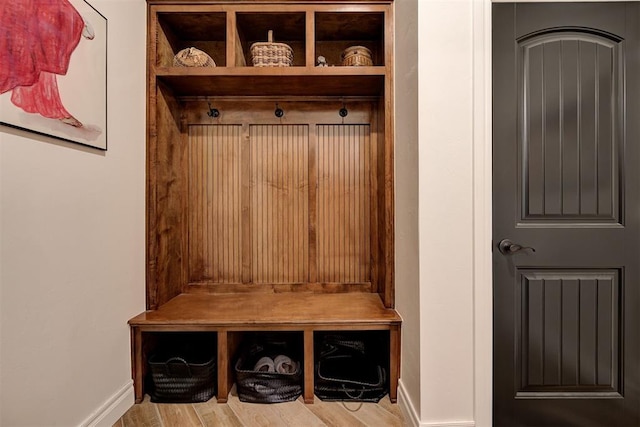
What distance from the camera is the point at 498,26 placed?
1.53m

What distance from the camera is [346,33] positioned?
2234 millimetres

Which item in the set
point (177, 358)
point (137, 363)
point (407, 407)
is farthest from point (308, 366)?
point (137, 363)

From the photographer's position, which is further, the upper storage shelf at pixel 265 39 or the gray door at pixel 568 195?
the upper storage shelf at pixel 265 39

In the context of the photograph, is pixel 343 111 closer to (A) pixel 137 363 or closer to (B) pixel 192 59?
(B) pixel 192 59

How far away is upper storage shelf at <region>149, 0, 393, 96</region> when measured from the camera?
1945 mm

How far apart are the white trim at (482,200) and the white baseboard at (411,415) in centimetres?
9

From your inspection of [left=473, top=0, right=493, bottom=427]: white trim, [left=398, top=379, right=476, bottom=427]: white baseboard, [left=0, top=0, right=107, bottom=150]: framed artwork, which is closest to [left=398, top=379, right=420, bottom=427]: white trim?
[left=398, top=379, right=476, bottom=427]: white baseboard

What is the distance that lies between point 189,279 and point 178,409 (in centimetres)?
83

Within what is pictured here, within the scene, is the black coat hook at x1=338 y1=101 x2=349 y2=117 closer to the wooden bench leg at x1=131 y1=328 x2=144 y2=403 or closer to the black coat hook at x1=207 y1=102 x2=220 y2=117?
the black coat hook at x1=207 y1=102 x2=220 y2=117

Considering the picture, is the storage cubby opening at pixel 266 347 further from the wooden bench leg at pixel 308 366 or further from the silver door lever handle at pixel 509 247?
the silver door lever handle at pixel 509 247

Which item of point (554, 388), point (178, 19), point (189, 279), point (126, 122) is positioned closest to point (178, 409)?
point (189, 279)

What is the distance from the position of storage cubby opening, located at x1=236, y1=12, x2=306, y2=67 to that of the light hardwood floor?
208 centimetres

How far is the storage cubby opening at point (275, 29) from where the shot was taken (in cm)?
203

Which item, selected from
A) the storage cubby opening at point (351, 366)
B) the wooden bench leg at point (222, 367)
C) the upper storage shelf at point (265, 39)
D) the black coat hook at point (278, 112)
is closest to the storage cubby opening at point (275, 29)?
the upper storage shelf at point (265, 39)
